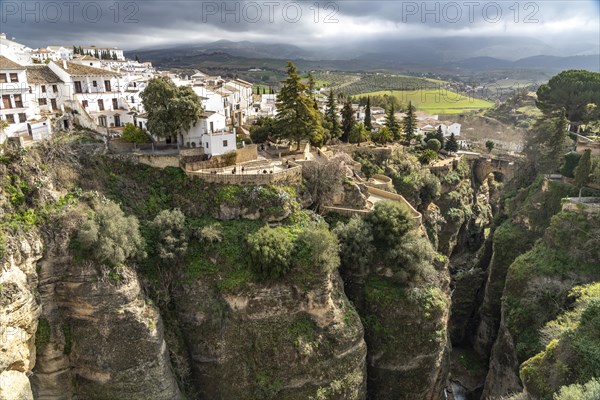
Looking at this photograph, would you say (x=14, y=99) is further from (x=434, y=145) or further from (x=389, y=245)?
(x=434, y=145)

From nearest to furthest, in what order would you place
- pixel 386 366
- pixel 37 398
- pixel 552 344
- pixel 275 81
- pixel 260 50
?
pixel 552 344 → pixel 37 398 → pixel 386 366 → pixel 275 81 → pixel 260 50

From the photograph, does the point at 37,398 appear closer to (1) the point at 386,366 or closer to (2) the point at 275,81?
(1) the point at 386,366

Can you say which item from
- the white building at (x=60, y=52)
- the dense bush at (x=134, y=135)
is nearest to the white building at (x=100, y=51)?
the white building at (x=60, y=52)

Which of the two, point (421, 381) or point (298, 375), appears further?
point (421, 381)

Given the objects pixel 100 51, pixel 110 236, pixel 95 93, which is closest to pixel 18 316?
pixel 110 236

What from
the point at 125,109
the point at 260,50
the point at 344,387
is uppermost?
the point at 260,50

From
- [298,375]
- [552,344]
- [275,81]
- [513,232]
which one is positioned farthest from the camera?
[275,81]

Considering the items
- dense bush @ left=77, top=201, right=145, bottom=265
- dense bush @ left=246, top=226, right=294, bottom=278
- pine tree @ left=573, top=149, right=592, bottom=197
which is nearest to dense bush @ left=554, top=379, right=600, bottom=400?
dense bush @ left=246, top=226, right=294, bottom=278

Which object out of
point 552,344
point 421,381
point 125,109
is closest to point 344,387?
point 421,381
